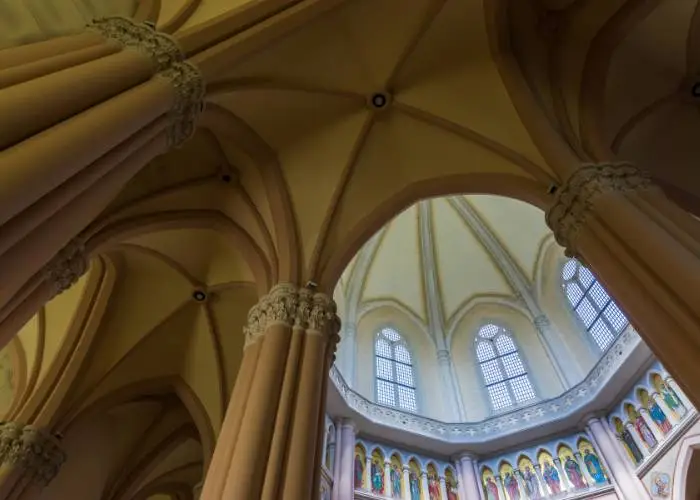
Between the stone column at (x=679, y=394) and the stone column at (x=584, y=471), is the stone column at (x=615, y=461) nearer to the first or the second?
the stone column at (x=584, y=471)

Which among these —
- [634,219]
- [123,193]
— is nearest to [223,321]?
[123,193]

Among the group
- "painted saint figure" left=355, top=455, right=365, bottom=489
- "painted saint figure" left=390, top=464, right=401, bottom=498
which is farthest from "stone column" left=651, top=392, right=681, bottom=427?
"painted saint figure" left=355, top=455, right=365, bottom=489

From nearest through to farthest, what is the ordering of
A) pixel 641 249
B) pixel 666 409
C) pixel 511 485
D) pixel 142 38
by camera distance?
pixel 641 249
pixel 142 38
pixel 666 409
pixel 511 485

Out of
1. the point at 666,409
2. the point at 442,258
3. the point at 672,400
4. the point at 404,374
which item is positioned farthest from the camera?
the point at 442,258

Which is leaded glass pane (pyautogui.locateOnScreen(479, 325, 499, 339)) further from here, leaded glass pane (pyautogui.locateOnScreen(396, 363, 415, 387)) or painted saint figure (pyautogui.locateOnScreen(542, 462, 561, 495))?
painted saint figure (pyautogui.locateOnScreen(542, 462, 561, 495))

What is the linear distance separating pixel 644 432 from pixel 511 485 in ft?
10.6

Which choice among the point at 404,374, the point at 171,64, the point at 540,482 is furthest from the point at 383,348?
the point at 171,64

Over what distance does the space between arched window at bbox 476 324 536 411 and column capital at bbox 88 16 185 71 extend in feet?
40.2

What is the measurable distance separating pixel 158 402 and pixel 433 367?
7.67m

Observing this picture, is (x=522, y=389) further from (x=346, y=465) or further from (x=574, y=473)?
(x=346, y=465)

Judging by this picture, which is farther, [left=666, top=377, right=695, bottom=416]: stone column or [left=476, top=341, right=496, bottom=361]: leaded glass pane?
[left=476, top=341, right=496, bottom=361]: leaded glass pane

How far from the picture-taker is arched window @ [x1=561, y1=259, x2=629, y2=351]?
44.4ft

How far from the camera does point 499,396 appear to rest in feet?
48.8

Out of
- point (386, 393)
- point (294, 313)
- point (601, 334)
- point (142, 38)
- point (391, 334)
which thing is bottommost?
point (294, 313)
